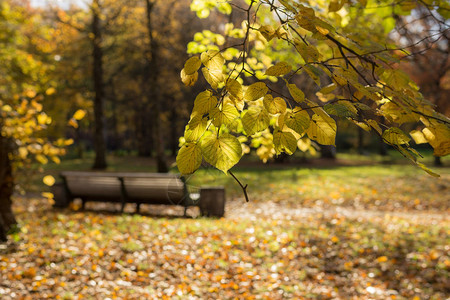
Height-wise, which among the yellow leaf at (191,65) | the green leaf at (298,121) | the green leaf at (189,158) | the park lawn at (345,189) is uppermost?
the yellow leaf at (191,65)

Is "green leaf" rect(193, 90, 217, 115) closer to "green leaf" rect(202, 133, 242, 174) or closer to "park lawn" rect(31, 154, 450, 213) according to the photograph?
"green leaf" rect(202, 133, 242, 174)

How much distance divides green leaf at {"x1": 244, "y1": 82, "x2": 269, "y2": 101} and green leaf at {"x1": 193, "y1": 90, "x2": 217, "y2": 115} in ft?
0.38

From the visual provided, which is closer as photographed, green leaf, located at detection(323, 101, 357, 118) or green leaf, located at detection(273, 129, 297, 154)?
green leaf, located at detection(323, 101, 357, 118)

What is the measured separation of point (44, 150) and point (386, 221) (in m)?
6.75

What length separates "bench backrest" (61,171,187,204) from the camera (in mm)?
8430

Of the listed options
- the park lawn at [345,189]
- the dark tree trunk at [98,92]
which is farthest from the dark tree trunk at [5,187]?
the dark tree trunk at [98,92]

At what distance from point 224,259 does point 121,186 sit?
394cm

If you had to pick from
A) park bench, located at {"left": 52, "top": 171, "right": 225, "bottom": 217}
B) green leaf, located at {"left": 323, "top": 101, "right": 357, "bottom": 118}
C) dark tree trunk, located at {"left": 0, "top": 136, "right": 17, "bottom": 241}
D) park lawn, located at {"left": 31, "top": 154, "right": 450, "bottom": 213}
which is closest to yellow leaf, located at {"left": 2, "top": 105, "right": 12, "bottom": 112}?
dark tree trunk, located at {"left": 0, "top": 136, "right": 17, "bottom": 241}

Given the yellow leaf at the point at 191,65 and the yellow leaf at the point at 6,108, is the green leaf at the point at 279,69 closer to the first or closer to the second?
the yellow leaf at the point at 191,65

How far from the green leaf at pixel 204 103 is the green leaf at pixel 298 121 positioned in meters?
0.27

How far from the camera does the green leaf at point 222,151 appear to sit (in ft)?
3.88

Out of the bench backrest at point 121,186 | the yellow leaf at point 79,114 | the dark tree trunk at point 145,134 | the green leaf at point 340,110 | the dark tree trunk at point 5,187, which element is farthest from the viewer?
the dark tree trunk at point 145,134

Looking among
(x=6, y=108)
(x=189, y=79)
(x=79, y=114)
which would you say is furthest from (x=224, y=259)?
(x=189, y=79)

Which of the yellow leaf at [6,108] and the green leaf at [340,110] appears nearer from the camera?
the green leaf at [340,110]
